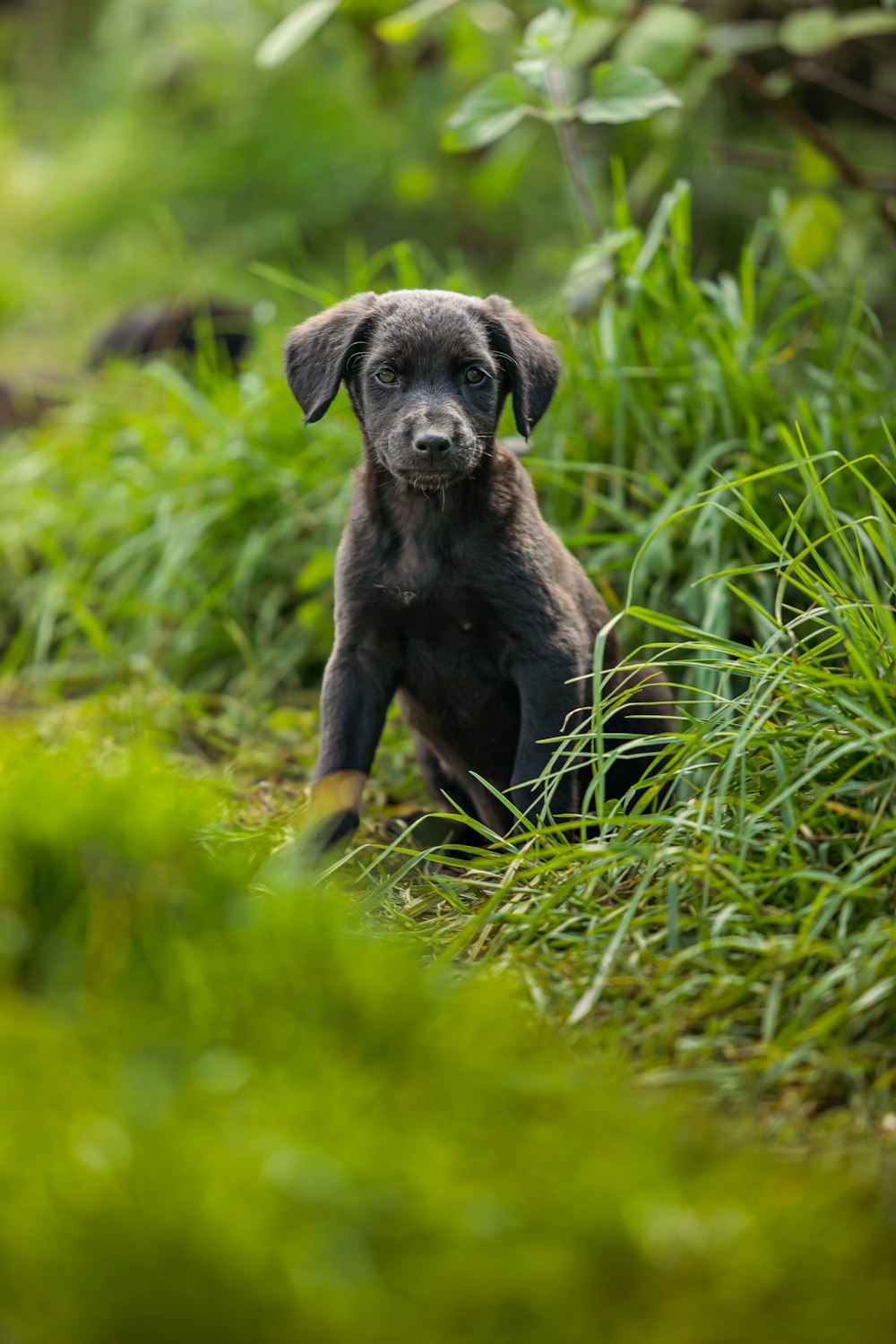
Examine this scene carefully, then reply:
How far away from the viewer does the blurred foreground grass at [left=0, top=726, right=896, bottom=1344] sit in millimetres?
1473

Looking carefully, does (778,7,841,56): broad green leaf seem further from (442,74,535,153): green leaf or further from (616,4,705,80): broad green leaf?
(442,74,535,153): green leaf

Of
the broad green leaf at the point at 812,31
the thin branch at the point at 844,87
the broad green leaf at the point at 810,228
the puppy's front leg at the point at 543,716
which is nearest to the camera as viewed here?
the puppy's front leg at the point at 543,716

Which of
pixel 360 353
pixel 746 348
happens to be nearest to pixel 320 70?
pixel 746 348

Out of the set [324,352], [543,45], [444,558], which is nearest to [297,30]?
[543,45]

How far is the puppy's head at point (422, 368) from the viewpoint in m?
3.18

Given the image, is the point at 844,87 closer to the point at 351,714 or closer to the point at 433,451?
the point at 433,451

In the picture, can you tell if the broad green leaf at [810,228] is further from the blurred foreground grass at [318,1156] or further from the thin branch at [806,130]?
the blurred foreground grass at [318,1156]

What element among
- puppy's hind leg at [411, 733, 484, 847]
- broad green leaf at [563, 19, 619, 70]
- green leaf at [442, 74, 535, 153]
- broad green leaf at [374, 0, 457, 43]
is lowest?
puppy's hind leg at [411, 733, 484, 847]

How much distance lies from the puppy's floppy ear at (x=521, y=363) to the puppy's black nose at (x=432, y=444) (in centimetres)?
33

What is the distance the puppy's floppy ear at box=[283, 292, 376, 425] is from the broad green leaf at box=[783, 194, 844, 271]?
1.91 metres

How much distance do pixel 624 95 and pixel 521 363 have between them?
1185 mm

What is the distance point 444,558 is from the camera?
323cm

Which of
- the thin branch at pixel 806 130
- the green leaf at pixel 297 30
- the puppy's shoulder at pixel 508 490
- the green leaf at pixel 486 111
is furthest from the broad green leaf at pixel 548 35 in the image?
the puppy's shoulder at pixel 508 490

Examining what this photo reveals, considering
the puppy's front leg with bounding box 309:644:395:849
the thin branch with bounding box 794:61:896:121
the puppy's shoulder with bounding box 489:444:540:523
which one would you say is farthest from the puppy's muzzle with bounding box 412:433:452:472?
the thin branch with bounding box 794:61:896:121
